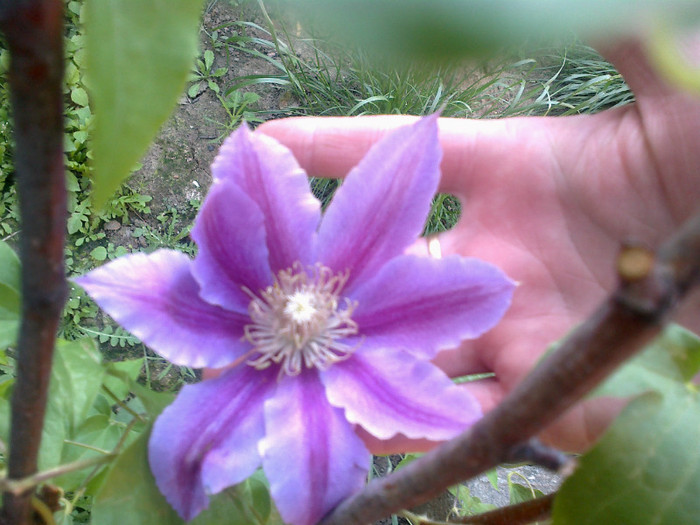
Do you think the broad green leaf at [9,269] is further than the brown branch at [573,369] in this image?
Yes

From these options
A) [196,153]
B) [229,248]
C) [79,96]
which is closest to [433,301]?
[229,248]

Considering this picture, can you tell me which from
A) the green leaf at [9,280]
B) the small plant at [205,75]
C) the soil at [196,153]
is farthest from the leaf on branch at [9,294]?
the small plant at [205,75]

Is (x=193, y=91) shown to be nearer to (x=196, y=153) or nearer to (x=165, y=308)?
(x=196, y=153)

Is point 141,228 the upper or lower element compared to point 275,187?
lower

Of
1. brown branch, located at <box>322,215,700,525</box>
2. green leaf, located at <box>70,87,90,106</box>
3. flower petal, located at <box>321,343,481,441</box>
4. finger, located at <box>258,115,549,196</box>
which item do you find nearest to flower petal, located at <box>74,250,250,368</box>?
flower petal, located at <box>321,343,481,441</box>

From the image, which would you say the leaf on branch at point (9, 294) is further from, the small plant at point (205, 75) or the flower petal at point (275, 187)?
the small plant at point (205, 75)

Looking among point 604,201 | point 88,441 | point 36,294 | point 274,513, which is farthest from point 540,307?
point 36,294
